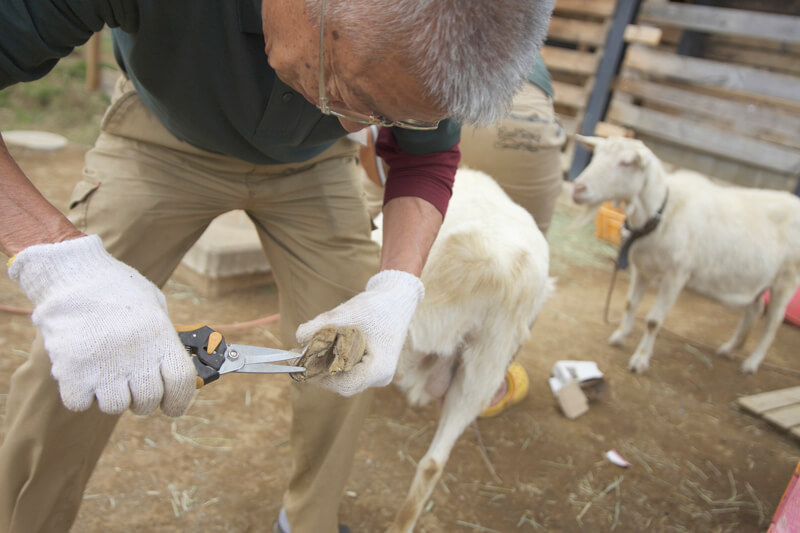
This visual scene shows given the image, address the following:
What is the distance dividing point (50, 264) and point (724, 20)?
7429mm

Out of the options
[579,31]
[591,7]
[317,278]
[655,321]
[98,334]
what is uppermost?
[591,7]

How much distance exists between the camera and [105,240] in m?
1.49

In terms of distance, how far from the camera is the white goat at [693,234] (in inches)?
150

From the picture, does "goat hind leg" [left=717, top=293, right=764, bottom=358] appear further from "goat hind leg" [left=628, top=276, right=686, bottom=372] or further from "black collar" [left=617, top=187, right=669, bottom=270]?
"black collar" [left=617, top=187, right=669, bottom=270]

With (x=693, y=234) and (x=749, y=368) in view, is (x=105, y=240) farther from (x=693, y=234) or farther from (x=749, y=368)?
(x=749, y=368)

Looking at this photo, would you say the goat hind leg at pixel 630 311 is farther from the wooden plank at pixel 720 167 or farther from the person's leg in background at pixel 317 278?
the wooden plank at pixel 720 167

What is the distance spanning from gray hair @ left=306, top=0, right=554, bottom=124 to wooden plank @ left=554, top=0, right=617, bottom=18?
7.20m

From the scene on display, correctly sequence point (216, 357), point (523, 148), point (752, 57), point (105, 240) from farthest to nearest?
point (752, 57) < point (523, 148) < point (105, 240) < point (216, 357)

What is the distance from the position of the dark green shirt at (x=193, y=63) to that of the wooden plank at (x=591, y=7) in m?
6.93

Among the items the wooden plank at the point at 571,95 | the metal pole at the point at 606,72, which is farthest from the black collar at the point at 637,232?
the wooden plank at the point at 571,95

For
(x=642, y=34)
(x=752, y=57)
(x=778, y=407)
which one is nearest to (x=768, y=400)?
(x=778, y=407)

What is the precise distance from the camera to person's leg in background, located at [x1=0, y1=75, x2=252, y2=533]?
1.39 meters

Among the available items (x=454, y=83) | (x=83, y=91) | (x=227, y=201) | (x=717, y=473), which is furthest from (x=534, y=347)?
(x=83, y=91)

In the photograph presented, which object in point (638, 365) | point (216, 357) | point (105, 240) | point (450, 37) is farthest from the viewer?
point (638, 365)
